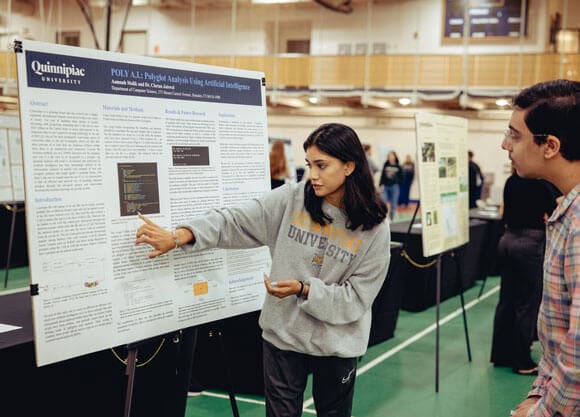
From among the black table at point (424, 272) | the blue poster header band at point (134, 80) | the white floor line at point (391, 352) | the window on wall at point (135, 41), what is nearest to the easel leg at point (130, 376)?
the blue poster header band at point (134, 80)

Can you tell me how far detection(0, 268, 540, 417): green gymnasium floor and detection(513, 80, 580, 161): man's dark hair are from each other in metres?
3.04

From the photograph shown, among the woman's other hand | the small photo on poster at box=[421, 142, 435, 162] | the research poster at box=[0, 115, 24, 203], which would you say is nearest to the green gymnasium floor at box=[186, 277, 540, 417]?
the small photo on poster at box=[421, 142, 435, 162]

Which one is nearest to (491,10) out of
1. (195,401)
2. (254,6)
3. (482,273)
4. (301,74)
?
(301,74)

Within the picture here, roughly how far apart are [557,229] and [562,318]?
203mm

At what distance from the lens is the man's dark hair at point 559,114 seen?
158 centimetres

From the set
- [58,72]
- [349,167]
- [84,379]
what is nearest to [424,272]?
[84,379]

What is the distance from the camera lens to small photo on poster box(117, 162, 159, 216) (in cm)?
241

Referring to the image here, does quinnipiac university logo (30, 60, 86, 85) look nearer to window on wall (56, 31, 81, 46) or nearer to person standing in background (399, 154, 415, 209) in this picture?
person standing in background (399, 154, 415, 209)

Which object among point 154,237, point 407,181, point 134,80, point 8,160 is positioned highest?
point 134,80

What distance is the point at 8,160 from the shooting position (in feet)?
27.9

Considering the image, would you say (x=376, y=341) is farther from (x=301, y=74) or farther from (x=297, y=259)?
(x=301, y=74)

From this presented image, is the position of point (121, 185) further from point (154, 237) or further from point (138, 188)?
point (154, 237)

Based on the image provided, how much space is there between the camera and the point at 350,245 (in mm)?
2502

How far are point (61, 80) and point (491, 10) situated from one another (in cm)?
1961
